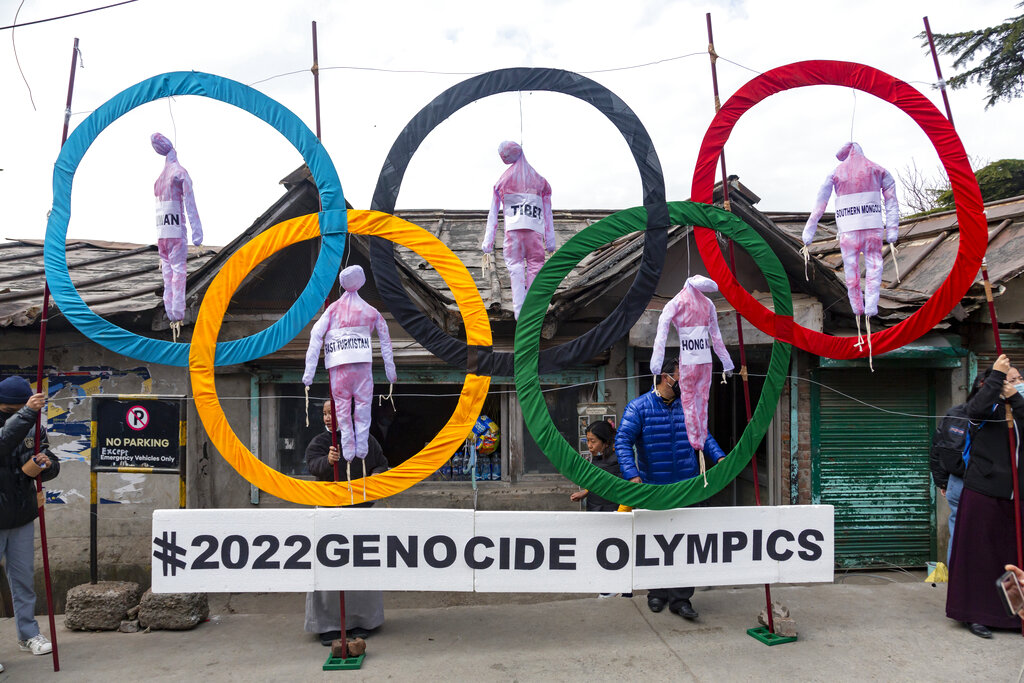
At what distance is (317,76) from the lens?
203 inches

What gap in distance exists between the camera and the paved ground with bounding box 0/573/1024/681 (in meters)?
4.72

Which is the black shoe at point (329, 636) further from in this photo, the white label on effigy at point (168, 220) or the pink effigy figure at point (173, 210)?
the white label on effigy at point (168, 220)

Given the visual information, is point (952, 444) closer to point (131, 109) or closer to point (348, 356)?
point (348, 356)

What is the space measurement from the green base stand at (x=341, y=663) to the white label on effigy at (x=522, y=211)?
127 inches

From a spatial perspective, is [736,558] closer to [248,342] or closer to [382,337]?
[382,337]

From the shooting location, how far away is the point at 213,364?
16.4 ft

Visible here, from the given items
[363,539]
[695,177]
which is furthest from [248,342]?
[695,177]

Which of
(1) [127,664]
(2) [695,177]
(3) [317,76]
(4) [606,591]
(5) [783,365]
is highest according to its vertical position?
(3) [317,76]

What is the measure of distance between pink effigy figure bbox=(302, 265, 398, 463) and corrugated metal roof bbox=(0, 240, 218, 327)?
2002 millimetres

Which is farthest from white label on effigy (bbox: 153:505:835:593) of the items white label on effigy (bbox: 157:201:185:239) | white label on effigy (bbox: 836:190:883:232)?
white label on effigy (bbox: 836:190:883:232)

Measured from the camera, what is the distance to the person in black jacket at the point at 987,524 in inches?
203

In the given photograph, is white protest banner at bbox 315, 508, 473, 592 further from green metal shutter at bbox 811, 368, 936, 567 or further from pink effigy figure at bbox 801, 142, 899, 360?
green metal shutter at bbox 811, 368, 936, 567

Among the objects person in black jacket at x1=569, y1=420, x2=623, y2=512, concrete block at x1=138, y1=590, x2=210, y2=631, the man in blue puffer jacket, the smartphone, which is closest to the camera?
the smartphone

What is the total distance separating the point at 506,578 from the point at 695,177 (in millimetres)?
3258
